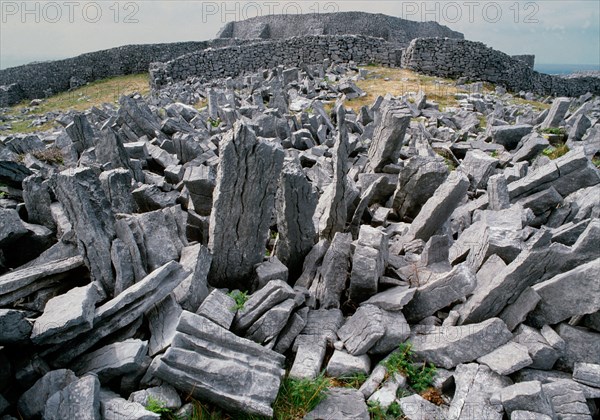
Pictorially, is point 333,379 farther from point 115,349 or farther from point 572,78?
point 572,78

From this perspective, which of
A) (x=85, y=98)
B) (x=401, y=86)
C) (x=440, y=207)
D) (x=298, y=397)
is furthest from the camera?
(x=85, y=98)

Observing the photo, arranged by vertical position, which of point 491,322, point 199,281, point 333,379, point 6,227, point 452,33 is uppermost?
point 452,33

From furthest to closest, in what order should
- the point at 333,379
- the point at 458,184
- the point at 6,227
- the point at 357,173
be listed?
the point at 357,173 → the point at 458,184 → the point at 6,227 → the point at 333,379

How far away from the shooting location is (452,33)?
44.7 metres

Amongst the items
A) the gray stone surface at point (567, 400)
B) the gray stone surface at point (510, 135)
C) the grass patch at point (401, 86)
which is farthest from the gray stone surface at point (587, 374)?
the grass patch at point (401, 86)

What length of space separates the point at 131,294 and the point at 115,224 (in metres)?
1.01

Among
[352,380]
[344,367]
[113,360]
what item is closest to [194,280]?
[113,360]

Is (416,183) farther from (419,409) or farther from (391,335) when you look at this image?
(419,409)

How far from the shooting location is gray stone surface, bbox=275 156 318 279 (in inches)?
191

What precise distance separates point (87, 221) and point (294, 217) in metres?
2.27

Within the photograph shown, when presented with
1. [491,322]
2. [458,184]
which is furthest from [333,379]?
[458,184]

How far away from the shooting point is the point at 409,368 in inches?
148

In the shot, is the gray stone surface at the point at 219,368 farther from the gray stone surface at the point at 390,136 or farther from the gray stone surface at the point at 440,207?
the gray stone surface at the point at 390,136

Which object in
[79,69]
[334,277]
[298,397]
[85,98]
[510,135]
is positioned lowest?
[298,397]
